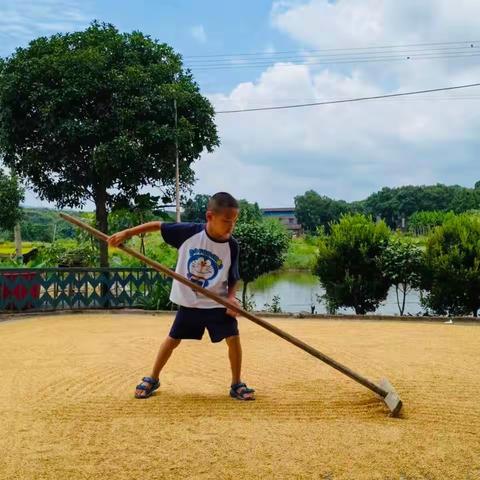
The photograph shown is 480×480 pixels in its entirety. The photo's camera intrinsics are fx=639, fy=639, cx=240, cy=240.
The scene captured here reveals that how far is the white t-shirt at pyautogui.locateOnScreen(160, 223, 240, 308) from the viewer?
4566mm

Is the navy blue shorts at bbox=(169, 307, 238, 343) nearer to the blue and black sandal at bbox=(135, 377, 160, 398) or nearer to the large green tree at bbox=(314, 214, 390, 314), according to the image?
the blue and black sandal at bbox=(135, 377, 160, 398)

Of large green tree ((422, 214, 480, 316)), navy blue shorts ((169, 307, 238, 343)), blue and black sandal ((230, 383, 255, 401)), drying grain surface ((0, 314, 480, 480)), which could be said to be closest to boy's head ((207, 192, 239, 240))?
navy blue shorts ((169, 307, 238, 343))

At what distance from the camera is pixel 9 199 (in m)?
19.0

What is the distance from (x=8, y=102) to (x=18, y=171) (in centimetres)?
202

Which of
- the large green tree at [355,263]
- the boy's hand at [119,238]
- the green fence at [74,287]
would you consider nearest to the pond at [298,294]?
the large green tree at [355,263]

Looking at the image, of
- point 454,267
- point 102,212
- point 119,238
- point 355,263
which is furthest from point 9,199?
point 119,238

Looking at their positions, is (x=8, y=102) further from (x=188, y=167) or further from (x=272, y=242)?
(x=272, y=242)

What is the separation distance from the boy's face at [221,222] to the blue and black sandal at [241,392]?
1060 millimetres

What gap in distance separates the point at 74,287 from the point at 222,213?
8296 mm

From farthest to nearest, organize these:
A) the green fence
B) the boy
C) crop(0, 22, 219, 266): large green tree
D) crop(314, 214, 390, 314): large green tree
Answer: crop(0, 22, 219, 266): large green tree, crop(314, 214, 390, 314): large green tree, the green fence, the boy

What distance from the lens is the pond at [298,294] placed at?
13.4 m

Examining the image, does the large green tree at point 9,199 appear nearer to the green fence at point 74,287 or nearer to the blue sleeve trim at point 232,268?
the green fence at point 74,287

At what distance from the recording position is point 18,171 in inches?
640

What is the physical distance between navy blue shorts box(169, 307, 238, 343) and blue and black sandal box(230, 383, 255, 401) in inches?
13.8
